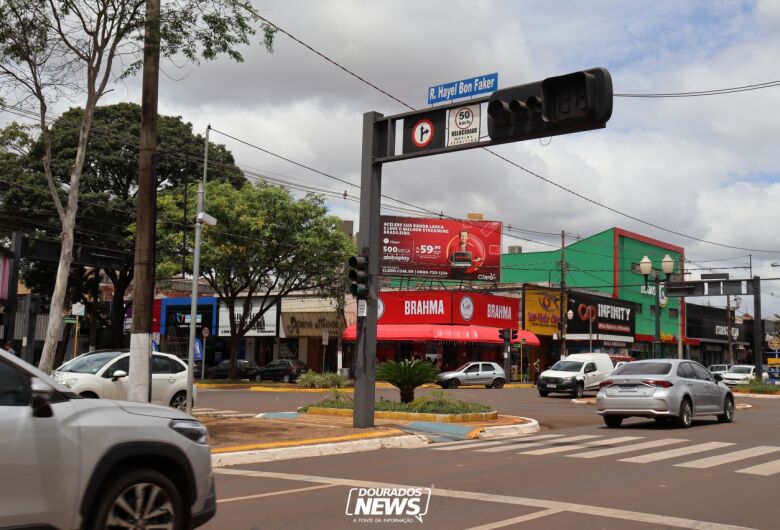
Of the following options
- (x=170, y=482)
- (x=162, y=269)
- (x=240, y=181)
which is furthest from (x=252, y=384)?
(x=170, y=482)

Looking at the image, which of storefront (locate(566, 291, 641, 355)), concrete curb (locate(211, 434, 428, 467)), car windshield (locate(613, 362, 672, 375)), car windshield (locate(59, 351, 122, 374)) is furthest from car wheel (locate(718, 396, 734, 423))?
storefront (locate(566, 291, 641, 355))

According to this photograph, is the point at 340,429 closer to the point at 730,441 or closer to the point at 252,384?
the point at 730,441

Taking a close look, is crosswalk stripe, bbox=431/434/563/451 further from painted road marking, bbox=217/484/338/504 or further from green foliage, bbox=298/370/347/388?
green foliage, bbox=298/370/347/388

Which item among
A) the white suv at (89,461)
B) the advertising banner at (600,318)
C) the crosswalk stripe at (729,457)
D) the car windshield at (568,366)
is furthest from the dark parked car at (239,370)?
the white suv at (89,461)

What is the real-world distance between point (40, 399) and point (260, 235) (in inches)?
1280

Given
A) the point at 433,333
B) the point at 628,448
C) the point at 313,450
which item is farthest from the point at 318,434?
the point at 433,333

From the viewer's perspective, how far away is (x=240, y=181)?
4491 cm

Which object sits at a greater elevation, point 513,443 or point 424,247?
point 424,247

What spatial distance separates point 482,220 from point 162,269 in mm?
23338

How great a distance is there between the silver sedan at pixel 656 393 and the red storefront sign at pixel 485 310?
94.1ft

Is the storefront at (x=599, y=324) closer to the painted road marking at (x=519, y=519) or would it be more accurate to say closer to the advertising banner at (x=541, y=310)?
the advertising banner at (x=541, y=310)

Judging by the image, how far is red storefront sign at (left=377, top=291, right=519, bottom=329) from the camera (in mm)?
46594

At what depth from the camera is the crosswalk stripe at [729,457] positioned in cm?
1126

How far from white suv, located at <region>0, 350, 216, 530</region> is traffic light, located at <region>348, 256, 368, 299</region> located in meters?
9.57
